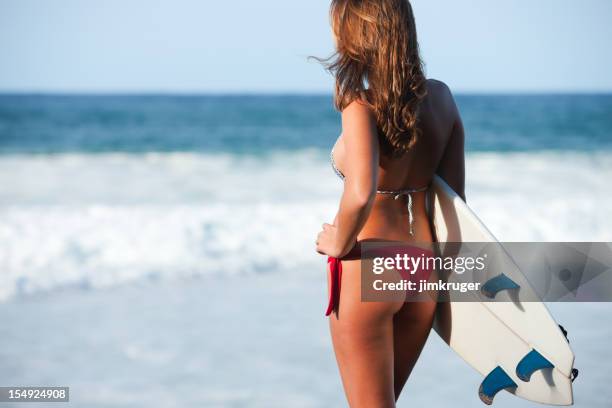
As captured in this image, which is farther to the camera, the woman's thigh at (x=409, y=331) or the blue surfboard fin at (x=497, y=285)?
the blue surfboard fin at (x=497, y=285)

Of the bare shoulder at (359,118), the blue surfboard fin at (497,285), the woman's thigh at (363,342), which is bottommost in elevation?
the woman's thigh at (363,342)

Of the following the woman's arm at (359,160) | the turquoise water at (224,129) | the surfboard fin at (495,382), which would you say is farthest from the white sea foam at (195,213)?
the woman's arm at (359,160)

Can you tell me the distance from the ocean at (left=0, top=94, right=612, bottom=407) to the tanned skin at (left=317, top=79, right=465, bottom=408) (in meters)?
1.67

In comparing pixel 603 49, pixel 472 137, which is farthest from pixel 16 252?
pixel 603 49

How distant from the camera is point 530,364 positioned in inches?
84.4

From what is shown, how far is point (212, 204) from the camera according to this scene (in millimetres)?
9531

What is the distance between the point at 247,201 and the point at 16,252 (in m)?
3.84

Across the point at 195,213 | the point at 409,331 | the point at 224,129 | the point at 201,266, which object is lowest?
the point at 201,266

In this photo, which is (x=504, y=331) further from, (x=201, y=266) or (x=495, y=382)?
(x=201, y=266)

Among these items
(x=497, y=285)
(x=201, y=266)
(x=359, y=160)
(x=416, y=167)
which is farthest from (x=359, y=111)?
(x=201, y=266)

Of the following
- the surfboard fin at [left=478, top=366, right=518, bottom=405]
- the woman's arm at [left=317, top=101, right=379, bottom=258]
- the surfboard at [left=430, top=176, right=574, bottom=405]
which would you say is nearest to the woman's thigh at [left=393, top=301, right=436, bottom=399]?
the surfboard at [left=430, top=176, right=574, bottom=405]

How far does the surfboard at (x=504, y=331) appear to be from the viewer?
83.3 inches

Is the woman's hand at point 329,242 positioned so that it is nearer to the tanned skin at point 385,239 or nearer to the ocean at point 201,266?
the tanned skin at point 385,239

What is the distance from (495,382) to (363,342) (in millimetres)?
577
